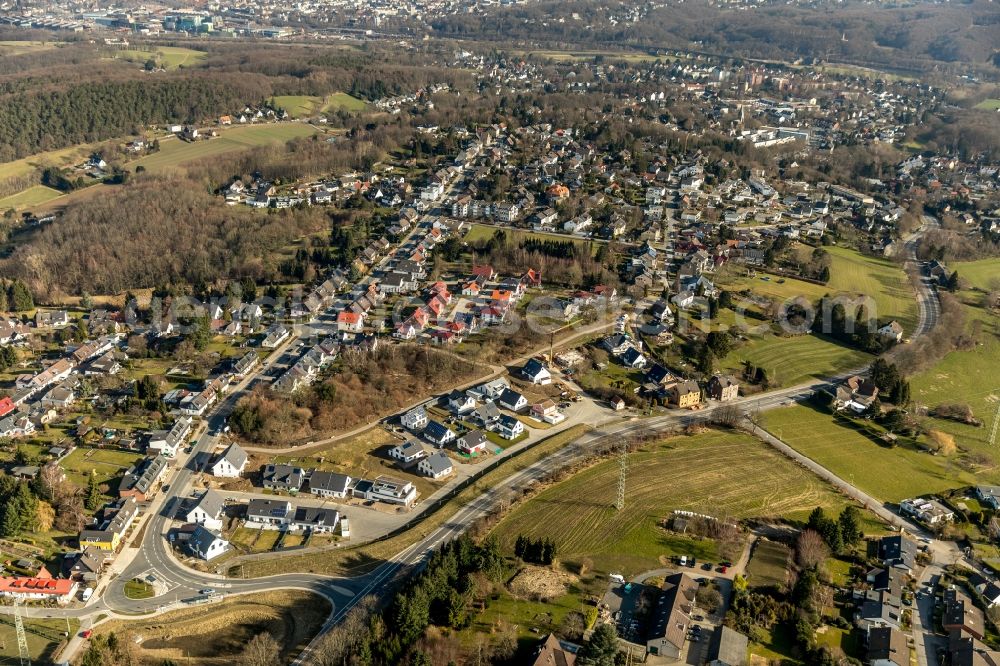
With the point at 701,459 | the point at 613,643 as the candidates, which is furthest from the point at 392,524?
the point at 701,459

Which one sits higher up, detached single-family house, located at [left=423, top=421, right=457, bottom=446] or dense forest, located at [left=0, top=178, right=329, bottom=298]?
dense forest, located at [left=0, top=178, right=329, bottom=298]

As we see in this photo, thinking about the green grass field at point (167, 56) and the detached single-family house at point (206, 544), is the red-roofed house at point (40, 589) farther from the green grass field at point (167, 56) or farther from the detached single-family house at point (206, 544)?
the green grass field at point (167, 56)

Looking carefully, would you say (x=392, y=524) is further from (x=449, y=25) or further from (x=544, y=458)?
(x=449, y=25)

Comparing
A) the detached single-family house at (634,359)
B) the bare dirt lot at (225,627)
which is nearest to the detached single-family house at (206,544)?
the bare dirt lot at (225,627)

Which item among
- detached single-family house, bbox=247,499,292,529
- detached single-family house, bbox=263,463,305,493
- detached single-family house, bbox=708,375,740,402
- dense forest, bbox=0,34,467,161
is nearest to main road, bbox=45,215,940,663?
detached single-family house, bbox=708,375,740,402

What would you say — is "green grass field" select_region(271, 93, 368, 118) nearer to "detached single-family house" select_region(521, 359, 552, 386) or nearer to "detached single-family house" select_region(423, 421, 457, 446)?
"detached single-family house" select_region(521, 359, 552, 386)

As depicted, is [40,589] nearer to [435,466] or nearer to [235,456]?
[235,456]
